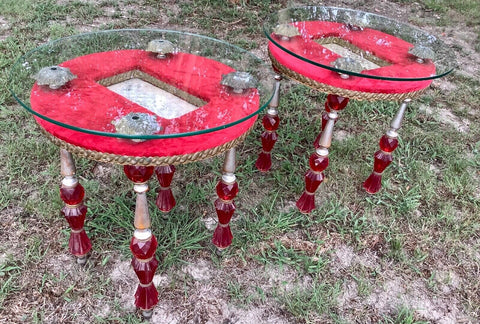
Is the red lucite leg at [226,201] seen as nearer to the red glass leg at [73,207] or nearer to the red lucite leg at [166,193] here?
the red lucite leg at [166,193]

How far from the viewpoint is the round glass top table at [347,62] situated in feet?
6.32

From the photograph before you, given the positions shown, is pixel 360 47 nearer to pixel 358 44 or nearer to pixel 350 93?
pixel 358 44

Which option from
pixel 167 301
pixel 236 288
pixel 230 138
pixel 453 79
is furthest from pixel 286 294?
pixel 453 79

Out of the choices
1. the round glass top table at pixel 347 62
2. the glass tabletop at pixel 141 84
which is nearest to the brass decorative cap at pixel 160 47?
the glass tabletop at pixel 141 84

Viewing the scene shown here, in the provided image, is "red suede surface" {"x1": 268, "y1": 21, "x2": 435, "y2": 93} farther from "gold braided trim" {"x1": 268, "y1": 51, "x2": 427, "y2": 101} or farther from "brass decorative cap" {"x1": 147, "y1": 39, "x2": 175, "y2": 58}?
"brass decorative cap" {"x1": 147, "y1": 39, "x2": 175, "y2": 58}

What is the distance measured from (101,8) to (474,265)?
4132 mm

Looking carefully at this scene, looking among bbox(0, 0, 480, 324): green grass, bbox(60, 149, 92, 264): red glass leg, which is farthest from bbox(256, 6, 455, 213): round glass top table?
bbox(60, 149, 92, 264): red glass leg

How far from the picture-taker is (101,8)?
4.50m

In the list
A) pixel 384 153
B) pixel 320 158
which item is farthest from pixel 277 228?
pixel 384 153

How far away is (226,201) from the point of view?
1.85 m

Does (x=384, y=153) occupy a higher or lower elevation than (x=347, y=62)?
lower

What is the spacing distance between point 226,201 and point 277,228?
1.54ft

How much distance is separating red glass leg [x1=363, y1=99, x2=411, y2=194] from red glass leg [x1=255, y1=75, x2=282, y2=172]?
1.93 feet

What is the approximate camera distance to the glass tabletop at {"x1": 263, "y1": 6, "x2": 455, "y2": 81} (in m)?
1.97
